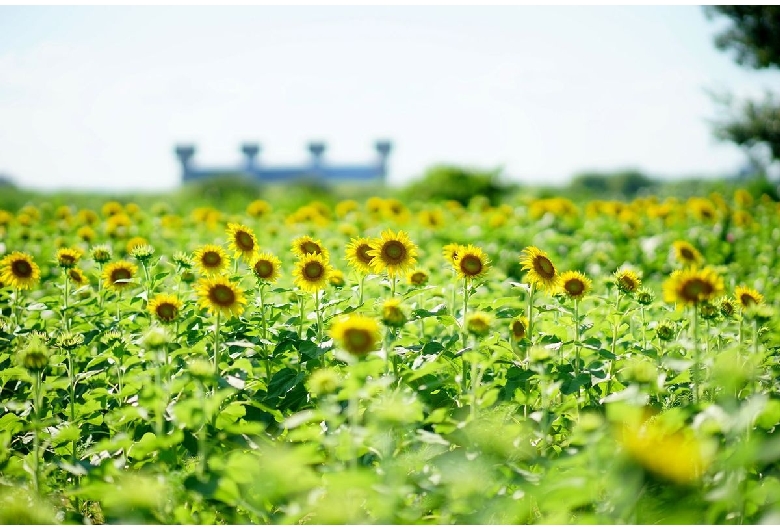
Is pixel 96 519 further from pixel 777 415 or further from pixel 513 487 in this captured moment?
pixel 777 415

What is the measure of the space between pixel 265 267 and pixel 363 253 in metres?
0.42

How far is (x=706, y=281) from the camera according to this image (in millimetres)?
2293

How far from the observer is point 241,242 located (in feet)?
10.2

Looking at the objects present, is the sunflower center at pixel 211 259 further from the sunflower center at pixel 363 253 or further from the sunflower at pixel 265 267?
the sunflower center at pixel 363 253

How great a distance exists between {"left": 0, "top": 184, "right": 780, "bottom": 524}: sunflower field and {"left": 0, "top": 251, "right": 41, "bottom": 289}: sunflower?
0.05ft

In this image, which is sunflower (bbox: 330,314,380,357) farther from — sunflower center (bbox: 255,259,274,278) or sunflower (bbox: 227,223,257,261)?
sunflower (bbox: 227,223,257,261)

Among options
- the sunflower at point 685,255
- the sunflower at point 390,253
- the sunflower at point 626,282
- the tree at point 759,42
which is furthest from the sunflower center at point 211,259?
the tree at point 759,42

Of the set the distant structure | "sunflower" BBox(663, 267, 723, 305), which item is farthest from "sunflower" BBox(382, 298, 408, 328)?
the distant structure

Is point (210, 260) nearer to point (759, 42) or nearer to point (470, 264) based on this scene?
point (470, 264)

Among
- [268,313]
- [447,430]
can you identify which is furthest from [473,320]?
[268,313]

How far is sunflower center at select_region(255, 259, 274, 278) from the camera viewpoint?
9.02 ft

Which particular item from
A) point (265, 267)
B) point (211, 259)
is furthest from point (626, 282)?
point (211, 259)

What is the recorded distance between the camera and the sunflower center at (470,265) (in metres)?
2.66

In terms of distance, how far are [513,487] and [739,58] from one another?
39.9ft
